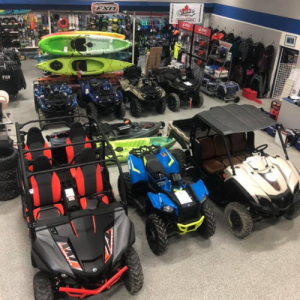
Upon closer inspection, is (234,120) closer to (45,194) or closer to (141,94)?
(45,194)

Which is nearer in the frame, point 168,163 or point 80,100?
point 168,163

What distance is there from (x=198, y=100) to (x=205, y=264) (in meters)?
5.36

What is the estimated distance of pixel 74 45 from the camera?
8609mm

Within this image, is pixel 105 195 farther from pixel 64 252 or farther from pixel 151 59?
pixel 151 59

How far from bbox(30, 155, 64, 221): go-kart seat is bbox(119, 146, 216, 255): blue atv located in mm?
859

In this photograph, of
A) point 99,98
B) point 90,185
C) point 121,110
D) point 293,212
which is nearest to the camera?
point 90,185

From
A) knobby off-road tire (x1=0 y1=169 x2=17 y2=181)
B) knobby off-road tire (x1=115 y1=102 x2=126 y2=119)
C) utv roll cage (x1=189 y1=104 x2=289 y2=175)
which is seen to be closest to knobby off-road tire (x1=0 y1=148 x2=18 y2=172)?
knobby off-road tire (x1=0 y1=169 x2=17 y2=181)

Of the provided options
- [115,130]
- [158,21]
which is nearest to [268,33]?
[158,21]

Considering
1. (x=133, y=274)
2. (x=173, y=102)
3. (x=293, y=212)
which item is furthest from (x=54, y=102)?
(x=293, y=212)

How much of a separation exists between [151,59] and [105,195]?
270 inches

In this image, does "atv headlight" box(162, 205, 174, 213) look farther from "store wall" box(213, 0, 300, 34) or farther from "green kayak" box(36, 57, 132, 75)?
"store wall" box(213, 0, 300, 34)

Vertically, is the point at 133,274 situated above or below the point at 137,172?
below

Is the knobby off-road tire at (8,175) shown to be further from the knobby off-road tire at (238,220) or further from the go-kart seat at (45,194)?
the knobby off-road tire at (238,220)

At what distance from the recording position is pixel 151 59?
1002 cm
